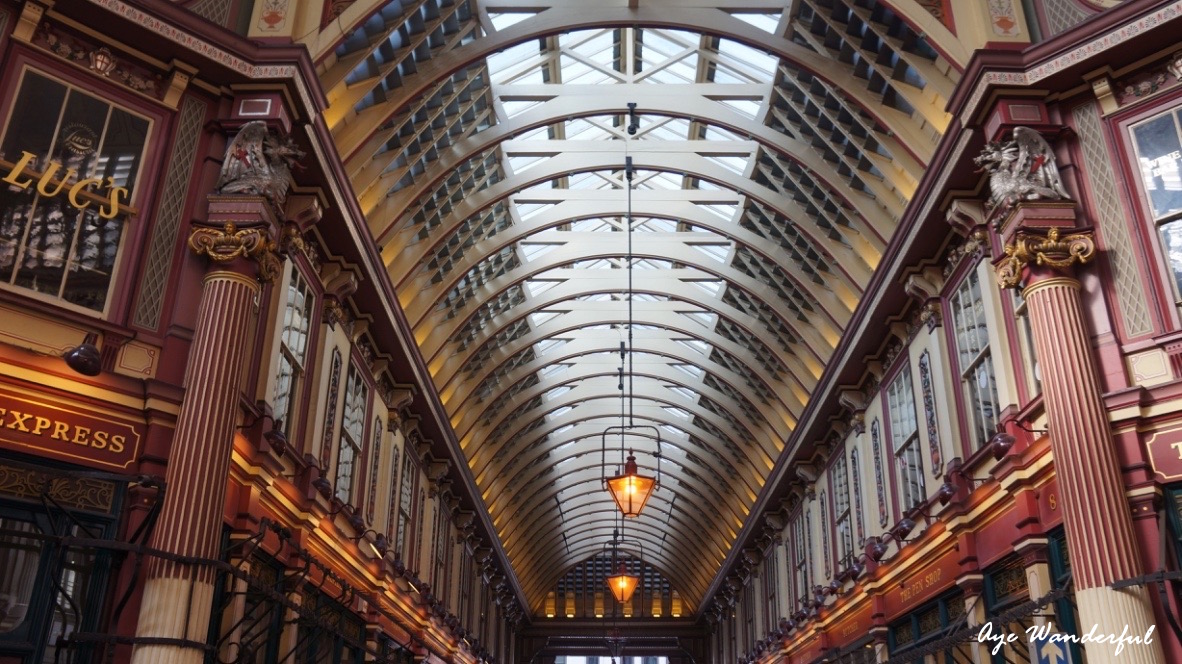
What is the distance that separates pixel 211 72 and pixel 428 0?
4.55 m

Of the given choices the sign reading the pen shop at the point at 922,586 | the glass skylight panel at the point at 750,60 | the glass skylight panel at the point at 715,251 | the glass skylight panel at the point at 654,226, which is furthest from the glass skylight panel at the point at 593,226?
the sign reading the pen shop at the point at 922,586

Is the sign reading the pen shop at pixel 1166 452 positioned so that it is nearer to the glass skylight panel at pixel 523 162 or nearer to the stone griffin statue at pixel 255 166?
the stone griffin statue at pixel 255 166

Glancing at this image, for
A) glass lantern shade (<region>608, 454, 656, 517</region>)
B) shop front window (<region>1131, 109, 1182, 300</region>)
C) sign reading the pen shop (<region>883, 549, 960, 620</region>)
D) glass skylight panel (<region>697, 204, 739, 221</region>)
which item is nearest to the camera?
shop front window (<region>1131, 109, 1182, 300</region>)

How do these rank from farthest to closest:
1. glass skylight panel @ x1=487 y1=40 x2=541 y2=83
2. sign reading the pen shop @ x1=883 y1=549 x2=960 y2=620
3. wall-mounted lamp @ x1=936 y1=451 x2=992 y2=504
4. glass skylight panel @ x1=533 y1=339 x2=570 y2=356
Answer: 1. glass skylight panel @ x1=533 y1=339 x2=570 y2=356
2. glass skylight panel @ x1=487 y1=40 x2=541 y2=83
3. sign reading the pen shop @ x1=883 y1=549 x2=960 y2=620
4. wall-mounted lamp @ x1=936 y1=451 x2=992 y2=504

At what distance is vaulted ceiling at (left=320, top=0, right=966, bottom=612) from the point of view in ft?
49.9

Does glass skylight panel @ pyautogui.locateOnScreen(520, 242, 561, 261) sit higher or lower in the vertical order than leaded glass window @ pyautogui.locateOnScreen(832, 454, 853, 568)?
higher

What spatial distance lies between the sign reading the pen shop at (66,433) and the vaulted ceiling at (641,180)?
5760mm

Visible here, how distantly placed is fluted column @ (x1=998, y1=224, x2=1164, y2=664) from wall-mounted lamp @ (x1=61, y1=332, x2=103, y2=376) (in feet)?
29.4

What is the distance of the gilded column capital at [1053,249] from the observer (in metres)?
10.6

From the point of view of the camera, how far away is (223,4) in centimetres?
1205

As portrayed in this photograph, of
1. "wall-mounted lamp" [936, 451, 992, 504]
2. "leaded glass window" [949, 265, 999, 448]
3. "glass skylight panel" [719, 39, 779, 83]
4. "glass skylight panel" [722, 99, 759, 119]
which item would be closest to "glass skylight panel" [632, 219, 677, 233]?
"glass skylight panel" [722, 99, 759, 119]

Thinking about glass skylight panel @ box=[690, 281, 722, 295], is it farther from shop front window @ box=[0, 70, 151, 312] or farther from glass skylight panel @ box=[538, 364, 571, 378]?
shop front window @ box=[0, 70, 151, 312]

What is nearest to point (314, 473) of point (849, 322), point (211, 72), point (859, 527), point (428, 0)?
point (211, 72)

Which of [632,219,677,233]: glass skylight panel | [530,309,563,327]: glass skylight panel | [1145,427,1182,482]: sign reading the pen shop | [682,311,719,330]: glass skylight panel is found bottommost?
[1145,427,1182,482]: sign reading the pen shop
